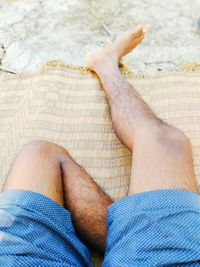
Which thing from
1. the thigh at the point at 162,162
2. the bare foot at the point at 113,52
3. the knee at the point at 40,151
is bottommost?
the knee at the point at 40,151

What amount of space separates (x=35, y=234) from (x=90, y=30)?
5.47 ft

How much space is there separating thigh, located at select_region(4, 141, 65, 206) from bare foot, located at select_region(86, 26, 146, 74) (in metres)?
0.65

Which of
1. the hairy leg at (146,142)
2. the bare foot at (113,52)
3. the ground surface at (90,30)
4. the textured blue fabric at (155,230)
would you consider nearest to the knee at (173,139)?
the hairy leg at (146,142)

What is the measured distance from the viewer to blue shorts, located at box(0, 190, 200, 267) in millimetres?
986

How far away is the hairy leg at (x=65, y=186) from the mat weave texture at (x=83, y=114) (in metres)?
0.17

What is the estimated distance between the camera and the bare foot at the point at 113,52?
1.93 meters

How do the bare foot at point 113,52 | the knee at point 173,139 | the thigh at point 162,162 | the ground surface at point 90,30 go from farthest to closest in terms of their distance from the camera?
1. the ground surface at point 90,30
2. the bare foot at point 113,52
3. the knee at point 173,139
4. the thigh at point 162,162

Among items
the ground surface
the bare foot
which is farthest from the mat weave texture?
the ground surface

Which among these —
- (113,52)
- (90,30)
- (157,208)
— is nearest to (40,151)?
(157,208)

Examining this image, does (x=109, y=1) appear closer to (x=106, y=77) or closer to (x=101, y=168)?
(x=106, y=77)

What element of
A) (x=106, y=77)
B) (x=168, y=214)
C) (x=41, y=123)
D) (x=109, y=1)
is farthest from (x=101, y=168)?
(x=109, y=1)

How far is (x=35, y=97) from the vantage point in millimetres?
1845

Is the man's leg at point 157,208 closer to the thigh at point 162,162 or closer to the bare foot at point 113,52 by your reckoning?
the thigh at point 162,162

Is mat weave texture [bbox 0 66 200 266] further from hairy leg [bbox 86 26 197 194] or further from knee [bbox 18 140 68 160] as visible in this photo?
knee [bbox 18 140 68 160]
